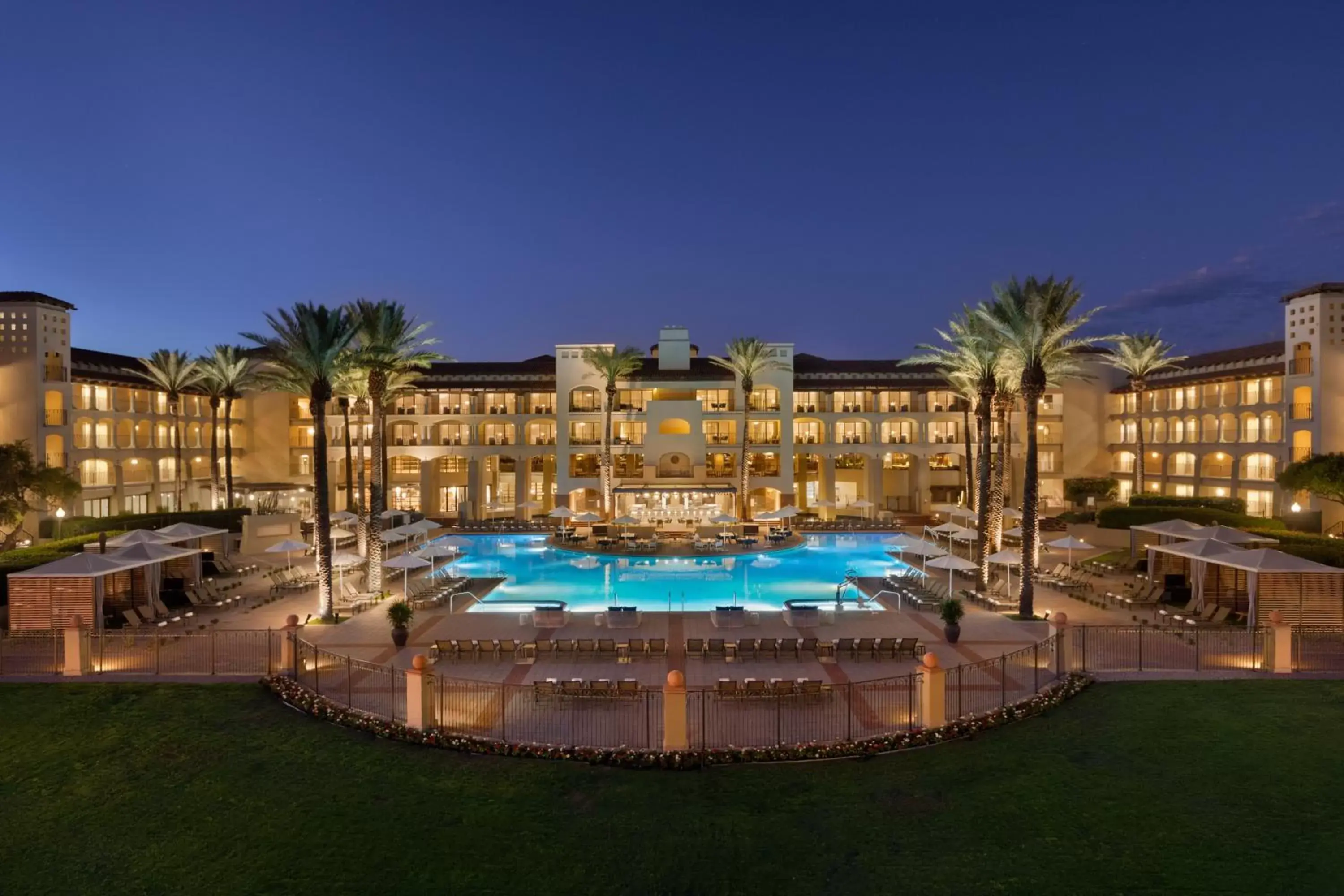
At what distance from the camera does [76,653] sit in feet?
55.1

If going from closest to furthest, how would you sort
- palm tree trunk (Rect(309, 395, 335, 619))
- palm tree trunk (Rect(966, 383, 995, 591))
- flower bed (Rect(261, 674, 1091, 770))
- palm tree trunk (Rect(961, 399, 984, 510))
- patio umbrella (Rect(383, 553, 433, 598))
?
1. flower bed (Rect(261, 674, 1091, 770))
2. palm tree trunk (Rect(309, 395, 335, 619))
3. patio umbrella (Rect(383, 553, 433, 598))
4. palm tree trunk (Rect(966, 383, 995, 591))
5. palm tree trunk (Rect(961, 399, 984, 510))

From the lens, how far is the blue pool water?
91.4 ft

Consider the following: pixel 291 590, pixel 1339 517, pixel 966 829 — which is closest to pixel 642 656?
pixel 966 829

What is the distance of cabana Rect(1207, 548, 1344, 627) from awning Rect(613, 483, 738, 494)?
106ft

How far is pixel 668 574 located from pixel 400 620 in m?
16.0

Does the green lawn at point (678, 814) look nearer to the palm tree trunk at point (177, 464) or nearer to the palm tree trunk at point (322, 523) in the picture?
the palm tree trunk at point (322, 523)

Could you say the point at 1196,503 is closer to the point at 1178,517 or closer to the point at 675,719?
the point at 1178,517

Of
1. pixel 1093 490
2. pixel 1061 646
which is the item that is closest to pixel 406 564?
pixel 1061 646

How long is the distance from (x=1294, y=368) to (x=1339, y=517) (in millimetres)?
9239

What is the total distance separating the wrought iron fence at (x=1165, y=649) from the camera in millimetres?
17000

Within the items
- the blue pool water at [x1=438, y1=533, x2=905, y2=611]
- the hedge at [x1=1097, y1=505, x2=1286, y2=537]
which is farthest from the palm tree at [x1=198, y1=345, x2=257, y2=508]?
the hedge at [x1=1097, y1=505, x2=1286, y2=537]

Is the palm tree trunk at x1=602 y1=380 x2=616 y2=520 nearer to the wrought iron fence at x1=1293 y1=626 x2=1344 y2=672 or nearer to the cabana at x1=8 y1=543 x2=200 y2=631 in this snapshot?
the cabana at x1=8 y1=543 x2=200 y2=631

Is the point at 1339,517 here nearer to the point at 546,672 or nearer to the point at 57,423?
the point at 546,672

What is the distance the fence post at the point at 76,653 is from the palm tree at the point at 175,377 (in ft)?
112
